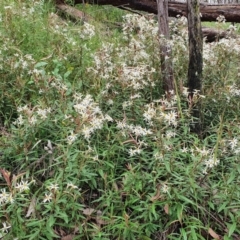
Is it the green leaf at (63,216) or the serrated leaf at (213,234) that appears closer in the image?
the green leaf at (63,216)

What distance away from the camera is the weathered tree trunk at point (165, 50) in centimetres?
343

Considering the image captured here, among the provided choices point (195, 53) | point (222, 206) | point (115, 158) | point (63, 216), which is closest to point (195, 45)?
point (195, 53)

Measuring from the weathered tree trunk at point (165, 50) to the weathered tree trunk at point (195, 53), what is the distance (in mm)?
216

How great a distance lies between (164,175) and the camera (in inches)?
92.2

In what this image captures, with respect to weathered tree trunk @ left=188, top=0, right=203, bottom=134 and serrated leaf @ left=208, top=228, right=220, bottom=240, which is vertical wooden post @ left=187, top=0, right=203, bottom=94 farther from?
serrated leaf @ left=208, top=228, right=220, bottom=240

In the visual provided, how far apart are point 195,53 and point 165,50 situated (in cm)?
38

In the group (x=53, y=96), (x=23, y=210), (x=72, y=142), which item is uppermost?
(x=53, y=96)

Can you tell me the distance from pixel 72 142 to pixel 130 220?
0.62 m

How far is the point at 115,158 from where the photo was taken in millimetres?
2617

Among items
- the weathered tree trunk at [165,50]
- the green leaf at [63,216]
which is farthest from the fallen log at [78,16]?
the green leaf at [63,216]

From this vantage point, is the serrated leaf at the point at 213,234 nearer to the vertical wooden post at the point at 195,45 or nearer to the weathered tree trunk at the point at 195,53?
the weathered tree trunk at the point at 195,53

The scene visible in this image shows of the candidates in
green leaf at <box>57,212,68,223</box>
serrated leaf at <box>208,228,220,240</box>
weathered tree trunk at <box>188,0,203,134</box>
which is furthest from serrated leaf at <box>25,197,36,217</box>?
weathered tree trunk at <box>188,0,203,134</box>

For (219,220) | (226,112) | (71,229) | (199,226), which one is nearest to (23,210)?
(71,229)

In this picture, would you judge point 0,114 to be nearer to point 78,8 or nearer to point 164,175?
point 164,175
